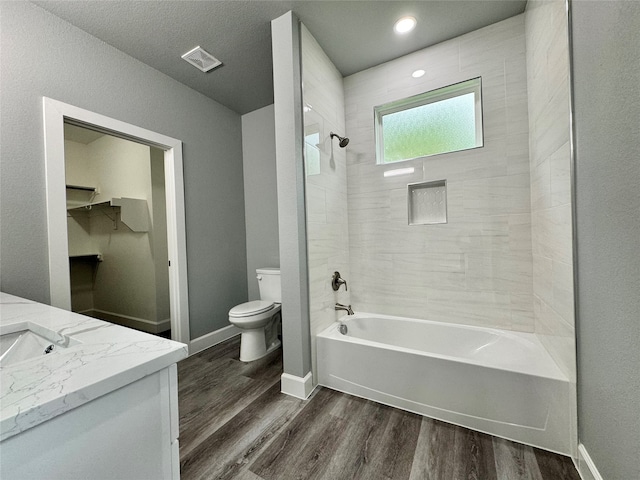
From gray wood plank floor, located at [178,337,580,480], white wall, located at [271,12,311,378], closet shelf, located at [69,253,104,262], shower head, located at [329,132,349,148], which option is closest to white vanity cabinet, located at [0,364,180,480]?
gray wood plank floor, located at [178,337,580,480]

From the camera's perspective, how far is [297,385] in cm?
167

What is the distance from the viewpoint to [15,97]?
147 centimetres

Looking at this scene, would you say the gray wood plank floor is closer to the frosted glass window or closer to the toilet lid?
the toilet lid

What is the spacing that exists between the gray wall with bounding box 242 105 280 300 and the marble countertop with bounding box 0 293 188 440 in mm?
2060

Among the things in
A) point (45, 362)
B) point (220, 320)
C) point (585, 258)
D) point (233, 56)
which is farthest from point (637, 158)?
point (220, 320)

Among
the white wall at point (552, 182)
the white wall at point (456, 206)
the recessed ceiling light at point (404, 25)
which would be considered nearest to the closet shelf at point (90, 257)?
the white wall at point (456, 206)

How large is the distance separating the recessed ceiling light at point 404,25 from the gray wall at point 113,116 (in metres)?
1.88

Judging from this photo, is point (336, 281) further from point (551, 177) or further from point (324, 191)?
point (551, 177)

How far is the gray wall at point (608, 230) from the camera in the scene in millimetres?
772

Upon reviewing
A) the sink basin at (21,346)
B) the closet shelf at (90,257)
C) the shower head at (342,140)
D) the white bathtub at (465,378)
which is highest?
the shower head at (342,140)

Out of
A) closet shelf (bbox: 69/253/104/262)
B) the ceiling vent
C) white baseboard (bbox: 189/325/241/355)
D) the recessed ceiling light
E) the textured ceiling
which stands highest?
the textured ceiling

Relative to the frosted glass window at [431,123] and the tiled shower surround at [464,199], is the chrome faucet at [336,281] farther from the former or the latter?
the frosted glass window at [431,123]

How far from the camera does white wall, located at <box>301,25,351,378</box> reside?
1782mm

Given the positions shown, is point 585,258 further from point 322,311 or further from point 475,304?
point 322,311
